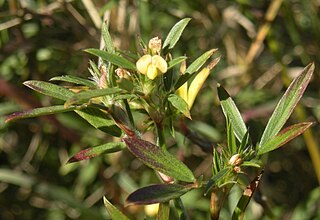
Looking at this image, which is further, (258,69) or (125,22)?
(258,69)

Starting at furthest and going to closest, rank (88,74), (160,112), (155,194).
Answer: (88,74) → (160,112) → (155,194)

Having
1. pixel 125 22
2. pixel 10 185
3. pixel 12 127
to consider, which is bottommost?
pixel 10 185

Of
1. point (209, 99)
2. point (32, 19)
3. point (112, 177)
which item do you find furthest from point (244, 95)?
point (32, 19)

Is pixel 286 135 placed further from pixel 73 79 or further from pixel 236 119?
pixel 73 79

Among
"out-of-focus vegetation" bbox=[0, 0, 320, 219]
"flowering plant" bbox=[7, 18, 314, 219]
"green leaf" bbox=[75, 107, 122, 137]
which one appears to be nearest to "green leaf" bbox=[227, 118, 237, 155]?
"flowering plant" bbox=[7, 18, 314, 219]

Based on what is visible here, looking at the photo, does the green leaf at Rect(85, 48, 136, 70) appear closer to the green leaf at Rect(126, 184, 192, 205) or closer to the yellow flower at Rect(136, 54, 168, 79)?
the yellow flower at Rect(136, 54, 168, 79)

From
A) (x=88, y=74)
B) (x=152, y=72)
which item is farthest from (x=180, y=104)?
(x=88, y=74)

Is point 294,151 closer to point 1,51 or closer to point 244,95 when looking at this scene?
point 244,95
